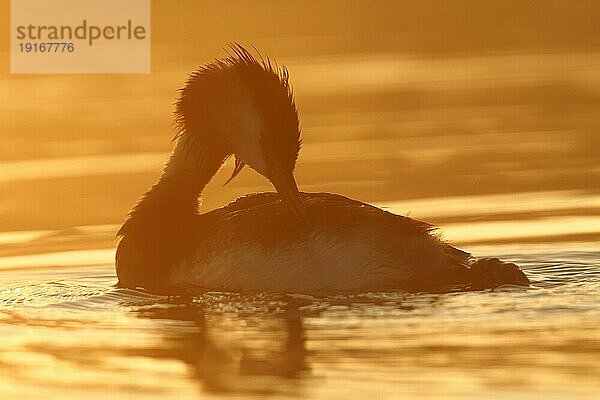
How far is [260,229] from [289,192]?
1.20 ft

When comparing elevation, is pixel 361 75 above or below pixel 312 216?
above

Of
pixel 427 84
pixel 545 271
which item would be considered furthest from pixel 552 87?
pixel 545 271

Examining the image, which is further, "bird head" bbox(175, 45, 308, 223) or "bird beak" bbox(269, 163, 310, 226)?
"bird head" bbox(175, 45, 308, 223)

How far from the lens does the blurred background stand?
1351 cm

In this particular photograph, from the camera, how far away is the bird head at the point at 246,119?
11.4 metres

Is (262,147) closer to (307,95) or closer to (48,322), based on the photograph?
(48,322)

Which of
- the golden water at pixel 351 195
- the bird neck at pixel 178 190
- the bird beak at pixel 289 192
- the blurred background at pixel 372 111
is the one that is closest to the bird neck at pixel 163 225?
the bird neck at pixel 178 190

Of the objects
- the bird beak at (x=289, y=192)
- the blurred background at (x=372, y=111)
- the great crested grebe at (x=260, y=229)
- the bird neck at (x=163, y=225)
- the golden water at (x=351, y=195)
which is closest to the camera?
the golden water at (x=351, y=195)

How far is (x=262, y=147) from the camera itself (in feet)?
38.5

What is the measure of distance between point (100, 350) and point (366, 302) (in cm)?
160

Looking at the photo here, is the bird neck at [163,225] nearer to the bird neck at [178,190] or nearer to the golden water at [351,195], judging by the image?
the bird neck at [178,190]

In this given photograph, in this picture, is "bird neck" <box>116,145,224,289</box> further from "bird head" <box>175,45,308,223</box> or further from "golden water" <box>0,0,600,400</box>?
"golden water" <box>0,0,600,400</box>

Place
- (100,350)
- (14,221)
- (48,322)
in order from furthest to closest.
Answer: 1. (14,221)
2. (48,322)
3. (100,350)

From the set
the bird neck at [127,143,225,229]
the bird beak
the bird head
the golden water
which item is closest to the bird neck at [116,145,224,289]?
the bird neck at [127,143,225,229]
